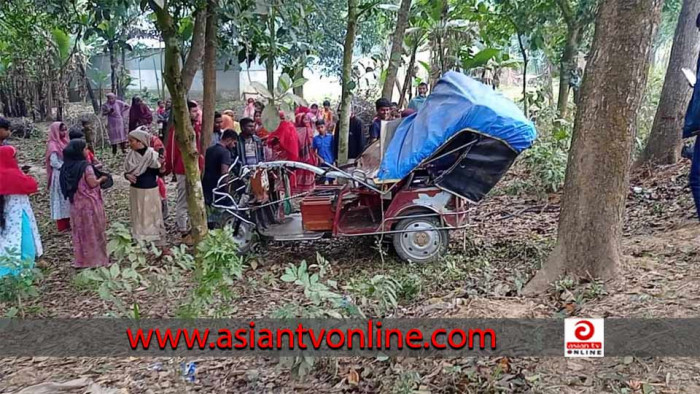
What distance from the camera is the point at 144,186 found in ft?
21.0

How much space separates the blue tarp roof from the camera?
552 cm

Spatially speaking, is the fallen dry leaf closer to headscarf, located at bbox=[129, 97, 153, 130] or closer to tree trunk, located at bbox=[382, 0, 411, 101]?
tree trunk, located at bbox=[382, 0, 411, 101]

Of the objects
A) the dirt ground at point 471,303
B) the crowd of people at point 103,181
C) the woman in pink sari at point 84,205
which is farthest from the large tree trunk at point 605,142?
the woman in pink sari at point 84,205

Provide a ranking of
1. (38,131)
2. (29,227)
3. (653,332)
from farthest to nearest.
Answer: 1. (38,131)
2. (29,227)
3. (653,332)

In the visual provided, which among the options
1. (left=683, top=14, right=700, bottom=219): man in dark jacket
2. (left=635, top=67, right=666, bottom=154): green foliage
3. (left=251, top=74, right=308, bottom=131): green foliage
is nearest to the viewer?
(left=683, top=14, right=700, bottom=219): man in dark jacket

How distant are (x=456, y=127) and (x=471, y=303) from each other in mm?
2104

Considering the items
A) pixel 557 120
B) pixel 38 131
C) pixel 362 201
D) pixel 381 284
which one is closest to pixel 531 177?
pixel 557 120

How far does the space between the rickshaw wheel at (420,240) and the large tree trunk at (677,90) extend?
11.3 ft

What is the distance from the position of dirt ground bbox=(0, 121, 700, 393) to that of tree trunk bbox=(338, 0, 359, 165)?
6.29 ft

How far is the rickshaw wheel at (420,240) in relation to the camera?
5.86 meters

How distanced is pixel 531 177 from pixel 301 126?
3954 millimetres

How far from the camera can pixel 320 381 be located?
3484 mm

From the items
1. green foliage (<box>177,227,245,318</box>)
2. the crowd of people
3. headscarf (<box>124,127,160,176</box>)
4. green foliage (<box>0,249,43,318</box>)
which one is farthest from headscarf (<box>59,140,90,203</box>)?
green foliage (<box>177,227,245,318</box>)

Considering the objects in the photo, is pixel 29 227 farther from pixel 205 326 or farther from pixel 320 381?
pixel 320 381
